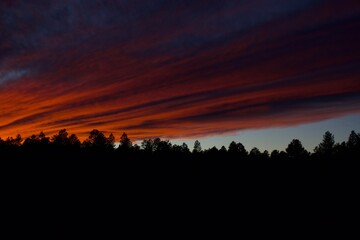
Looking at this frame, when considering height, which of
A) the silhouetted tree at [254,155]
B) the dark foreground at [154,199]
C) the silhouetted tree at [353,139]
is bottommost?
the dark foreground at [154,199]

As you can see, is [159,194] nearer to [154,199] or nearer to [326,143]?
[154,199]

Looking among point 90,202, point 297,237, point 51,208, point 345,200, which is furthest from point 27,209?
point 345,200

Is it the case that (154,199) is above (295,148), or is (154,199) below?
below

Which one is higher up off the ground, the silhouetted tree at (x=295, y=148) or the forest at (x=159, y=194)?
the silhouetted tree at (x=295, y=148)

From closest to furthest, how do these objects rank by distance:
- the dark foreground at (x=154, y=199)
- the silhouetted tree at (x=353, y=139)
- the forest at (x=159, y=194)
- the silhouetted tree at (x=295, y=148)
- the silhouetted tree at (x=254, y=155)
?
the dark foreground at (x=154, y=199) → the forest at (x=159, y=194) → the silhouetted tree at (x=254, y=155) → the silhouetted tree at (x=353, y=139) → the silhouetted tree at (x=295, y=148)

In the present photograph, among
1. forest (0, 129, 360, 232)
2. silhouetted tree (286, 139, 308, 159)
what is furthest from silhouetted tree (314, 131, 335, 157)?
forest (0, 129, 360, 232)

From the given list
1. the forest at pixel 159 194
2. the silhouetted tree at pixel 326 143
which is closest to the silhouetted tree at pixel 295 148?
the silhouetted tree at pixel 326 143

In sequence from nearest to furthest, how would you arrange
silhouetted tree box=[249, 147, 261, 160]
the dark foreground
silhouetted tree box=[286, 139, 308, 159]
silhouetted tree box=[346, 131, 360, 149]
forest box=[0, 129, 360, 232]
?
the dark foreground, forest box=[0, 129, 360, 232], silhouetted tree box=[249, 147, 261, 160], silhouetted tree box=[346, 131, 360, 149], silhouetted tree box=[286, 139, 308, 159]

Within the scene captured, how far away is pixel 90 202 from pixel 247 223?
10117 mm

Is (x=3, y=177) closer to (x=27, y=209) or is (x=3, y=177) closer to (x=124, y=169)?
(x=27, y=209)

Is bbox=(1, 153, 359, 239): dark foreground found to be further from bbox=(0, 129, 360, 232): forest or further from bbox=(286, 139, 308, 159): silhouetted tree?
bbox=(286, 139, 308, 159): silhouetted tree

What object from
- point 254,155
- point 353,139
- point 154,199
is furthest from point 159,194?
point 353,139

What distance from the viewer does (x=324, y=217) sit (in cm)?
1947

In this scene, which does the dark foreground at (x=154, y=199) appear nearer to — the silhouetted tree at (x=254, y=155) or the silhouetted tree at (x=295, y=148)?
the silhouetted tree at (x=254, y=155)
